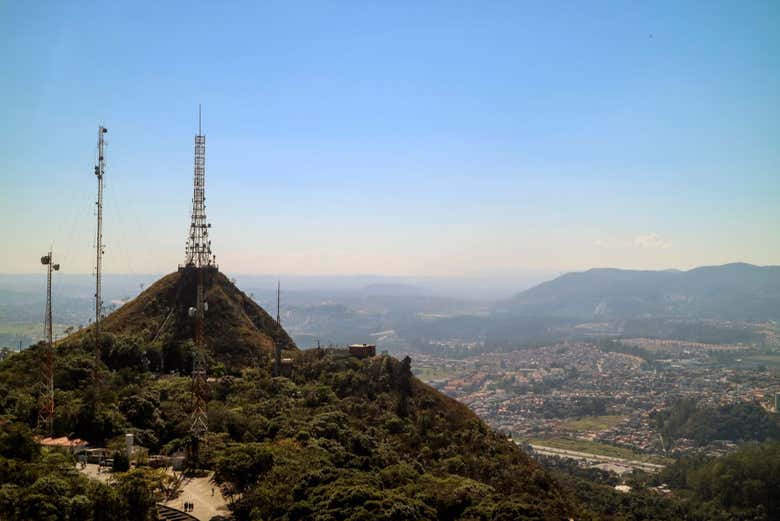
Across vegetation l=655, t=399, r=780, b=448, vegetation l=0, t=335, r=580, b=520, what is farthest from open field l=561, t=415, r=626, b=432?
vegetation l=0, t=335, r=580, b=520

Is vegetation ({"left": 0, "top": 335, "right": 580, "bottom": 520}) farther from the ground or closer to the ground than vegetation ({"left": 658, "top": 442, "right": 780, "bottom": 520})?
farther from the ground

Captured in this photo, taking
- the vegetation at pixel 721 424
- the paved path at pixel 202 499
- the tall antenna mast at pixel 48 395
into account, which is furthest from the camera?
the vegetation at pixel 721 424

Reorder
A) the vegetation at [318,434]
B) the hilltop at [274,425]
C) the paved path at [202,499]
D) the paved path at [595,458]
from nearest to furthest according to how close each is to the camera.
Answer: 1. the hilltop at [274,425]
2. the vegetation at [318,434]
3. the paved path at [202,499]
4. the paved path at [595,458]

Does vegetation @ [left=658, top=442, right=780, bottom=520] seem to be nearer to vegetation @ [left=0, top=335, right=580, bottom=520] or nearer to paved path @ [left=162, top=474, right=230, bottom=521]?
vegetation @ [left=0, top=335, right=580, bottom=520]

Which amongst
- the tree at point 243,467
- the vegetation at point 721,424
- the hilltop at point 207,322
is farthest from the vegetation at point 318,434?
the vegetation at point 721,424

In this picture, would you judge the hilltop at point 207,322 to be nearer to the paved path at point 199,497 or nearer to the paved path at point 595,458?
the paved path at point 199,497

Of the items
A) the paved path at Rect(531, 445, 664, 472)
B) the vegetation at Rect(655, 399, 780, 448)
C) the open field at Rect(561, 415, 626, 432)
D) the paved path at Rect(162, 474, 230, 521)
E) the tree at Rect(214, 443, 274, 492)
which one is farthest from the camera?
the open field at Rect(561, 415, 626, 432)

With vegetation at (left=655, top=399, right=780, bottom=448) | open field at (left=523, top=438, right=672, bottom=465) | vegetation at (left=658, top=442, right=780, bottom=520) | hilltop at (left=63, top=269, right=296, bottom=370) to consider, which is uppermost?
hilltop at (left=63, top=269, right=296, bottom=370)

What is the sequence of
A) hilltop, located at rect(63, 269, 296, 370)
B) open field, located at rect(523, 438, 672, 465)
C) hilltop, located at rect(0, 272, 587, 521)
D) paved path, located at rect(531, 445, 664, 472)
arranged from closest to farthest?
hilltop, located at rect(0, 272, 587, 521), hilltop, located at rect(63, 269, 296, 370), paved path, located at rect(531, 445, 664, 472), open field, located at rect(523, 438, 672, 465)

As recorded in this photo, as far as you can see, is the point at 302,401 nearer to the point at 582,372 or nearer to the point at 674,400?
the point at 674,400
